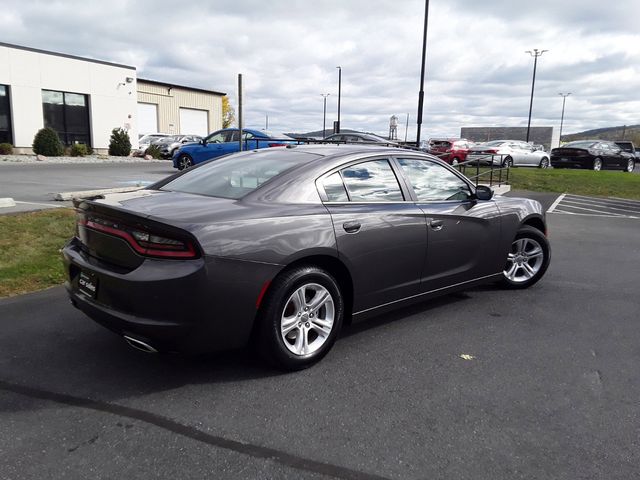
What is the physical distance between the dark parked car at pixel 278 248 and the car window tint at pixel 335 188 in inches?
0.4

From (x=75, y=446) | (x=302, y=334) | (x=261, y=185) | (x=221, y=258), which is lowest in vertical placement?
(x=75, y=446)

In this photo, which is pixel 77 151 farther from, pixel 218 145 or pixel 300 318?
pixel 300 318

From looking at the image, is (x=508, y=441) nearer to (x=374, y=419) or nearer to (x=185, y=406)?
(x=374, y=419)

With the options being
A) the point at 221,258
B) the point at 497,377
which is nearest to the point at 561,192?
the point at 497,377

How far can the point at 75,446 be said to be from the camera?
2697 millimetres

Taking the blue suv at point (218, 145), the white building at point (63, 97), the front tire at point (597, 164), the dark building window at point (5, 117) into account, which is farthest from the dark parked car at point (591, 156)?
the dark building window at point (5, 117)

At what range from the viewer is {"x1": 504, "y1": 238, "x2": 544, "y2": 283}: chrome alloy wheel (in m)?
5.65

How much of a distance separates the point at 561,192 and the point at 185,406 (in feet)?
54.8

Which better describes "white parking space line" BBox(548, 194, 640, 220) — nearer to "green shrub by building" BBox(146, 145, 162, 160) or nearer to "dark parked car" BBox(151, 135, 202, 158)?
"dark parked car" BBox(151, 135, 202, 158)

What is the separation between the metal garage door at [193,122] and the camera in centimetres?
4794

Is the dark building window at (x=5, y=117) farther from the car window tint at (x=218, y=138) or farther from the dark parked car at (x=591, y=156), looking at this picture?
the dark parked car at (x=591, y=156)

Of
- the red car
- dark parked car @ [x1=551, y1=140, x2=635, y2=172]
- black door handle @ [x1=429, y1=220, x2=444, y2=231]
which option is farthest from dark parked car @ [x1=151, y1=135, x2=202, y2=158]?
black door handle @ [x1=429, y1=220, x2=444, y2=231]

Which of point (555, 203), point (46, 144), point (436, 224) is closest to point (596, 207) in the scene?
point (555, 203)

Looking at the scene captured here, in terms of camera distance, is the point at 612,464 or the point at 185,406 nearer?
the point at 612,464
